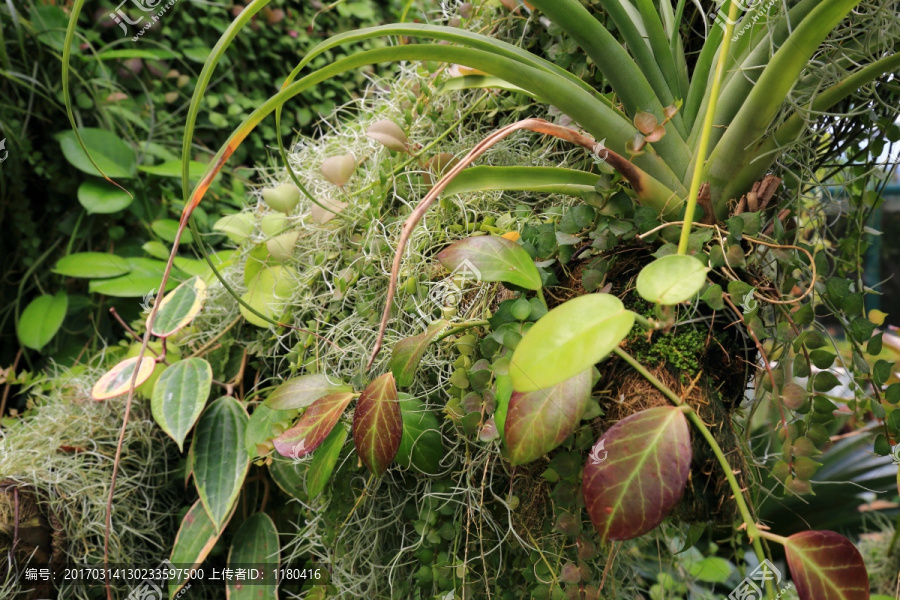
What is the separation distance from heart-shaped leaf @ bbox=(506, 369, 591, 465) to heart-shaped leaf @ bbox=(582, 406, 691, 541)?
0.12 feet

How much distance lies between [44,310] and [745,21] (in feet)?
4.26

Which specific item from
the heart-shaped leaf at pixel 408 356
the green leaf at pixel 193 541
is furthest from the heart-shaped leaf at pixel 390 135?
the green leaf at pixel 193 541

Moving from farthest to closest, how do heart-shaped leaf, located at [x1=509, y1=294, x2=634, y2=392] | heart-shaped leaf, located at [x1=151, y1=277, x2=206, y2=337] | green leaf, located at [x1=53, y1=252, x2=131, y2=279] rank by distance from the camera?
green leaf, located at [x1=53, y1=252, x2=131, y2=279], heart-shaped leaf, located at [x1=151, y1=277, x2=206, y2=337], heart-shaped leaf, located at [x1=509, y1=294, x2=634, y2=392]

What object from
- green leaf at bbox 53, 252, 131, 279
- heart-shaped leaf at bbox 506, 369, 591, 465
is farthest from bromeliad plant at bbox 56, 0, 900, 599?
green leaf at bbox 53, 252, 131, 279

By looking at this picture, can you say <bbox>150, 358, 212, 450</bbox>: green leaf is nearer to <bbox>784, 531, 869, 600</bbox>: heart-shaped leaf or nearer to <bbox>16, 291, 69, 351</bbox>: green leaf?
<bbox>16, 291, 69, 351</bbox>: green leaf

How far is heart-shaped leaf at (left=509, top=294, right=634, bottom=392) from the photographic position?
14.5 inches

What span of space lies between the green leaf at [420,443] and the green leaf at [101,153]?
3.09ft

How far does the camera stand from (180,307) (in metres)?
0.88

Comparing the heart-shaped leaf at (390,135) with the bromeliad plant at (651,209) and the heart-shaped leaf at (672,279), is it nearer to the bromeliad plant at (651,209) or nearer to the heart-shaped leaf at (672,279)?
the bromeliad plant at (651,209)

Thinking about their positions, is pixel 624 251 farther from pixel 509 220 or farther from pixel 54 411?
pixel 54 411

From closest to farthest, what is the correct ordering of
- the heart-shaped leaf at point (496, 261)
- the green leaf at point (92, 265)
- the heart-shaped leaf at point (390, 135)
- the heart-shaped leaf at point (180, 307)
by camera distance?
the heart-shaped leaf at point (496, 261), the heart-shaped leaf at point (390, 135), the heart-shaped leaf at point (180, 307), the green leaf at point (92, 265)

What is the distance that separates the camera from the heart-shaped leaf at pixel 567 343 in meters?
0.37

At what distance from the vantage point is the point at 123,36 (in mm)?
1384

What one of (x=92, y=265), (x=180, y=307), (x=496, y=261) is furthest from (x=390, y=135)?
(x=92, y=265)
